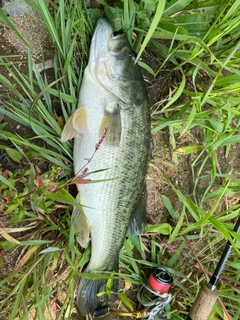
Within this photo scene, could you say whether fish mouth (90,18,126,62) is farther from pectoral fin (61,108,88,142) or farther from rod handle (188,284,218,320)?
rod handle (188,284,218,320)

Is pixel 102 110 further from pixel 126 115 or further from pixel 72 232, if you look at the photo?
pixel 72 232

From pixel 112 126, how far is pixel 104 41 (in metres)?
0.39

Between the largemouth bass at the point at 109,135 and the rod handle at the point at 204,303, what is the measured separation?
24.1 inches

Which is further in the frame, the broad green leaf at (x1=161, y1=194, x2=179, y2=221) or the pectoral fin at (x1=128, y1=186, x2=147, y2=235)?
the broad green leaf at (x1=161, y1=194, x2=179, y2=221)

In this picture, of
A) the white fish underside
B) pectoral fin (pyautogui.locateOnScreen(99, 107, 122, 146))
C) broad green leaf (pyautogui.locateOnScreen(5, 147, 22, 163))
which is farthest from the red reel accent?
broad green leaf (pyautogui.locateOnScreen(5, 147, 22, 163))

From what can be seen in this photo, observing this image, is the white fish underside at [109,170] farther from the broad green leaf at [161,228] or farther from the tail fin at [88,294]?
the broad green leaf at [161,228]

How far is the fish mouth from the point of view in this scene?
161 cm

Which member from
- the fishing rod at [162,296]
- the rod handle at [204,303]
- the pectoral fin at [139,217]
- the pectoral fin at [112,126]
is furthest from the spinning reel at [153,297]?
the pectoral fin at [112,126]

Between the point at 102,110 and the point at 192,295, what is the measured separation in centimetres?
143

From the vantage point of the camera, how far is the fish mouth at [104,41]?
1607mm

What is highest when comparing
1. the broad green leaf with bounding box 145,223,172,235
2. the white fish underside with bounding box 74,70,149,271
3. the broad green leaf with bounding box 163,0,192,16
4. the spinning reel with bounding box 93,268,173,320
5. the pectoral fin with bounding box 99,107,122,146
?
the broad green leaf with bounding box 163,0,192,16

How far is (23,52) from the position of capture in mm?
1696

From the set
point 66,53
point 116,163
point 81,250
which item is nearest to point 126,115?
point 116,163

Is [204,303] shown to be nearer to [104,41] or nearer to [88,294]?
[88,294]
